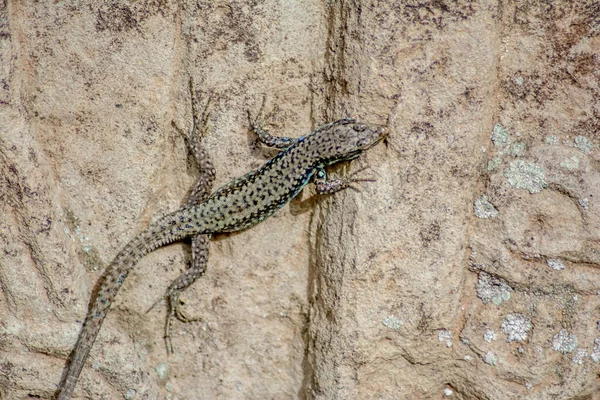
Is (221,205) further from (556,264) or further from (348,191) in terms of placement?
(556,264)

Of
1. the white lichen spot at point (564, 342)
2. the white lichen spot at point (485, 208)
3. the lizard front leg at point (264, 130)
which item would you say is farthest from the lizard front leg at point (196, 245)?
the white lichen spot at point (564, 342)

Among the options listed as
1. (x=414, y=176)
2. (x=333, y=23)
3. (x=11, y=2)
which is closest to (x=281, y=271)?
(x=414, y=176)

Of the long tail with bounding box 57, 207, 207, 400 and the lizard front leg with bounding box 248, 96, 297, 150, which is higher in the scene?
the lizard front leg with bounding box 248, 96, 297, 150

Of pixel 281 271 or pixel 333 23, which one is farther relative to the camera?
pixel 281 271

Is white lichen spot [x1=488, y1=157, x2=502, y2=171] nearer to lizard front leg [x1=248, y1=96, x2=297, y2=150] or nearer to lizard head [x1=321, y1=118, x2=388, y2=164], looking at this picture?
lizard head [x1=321, y1=118, x2=388, y2=164]

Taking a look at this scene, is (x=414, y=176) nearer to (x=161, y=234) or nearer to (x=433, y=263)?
(x=433, y=263)

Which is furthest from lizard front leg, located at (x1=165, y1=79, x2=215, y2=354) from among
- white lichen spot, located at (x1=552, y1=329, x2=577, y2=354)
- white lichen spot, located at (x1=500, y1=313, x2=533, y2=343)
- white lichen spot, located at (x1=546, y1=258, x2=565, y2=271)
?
white lichen spot, located at (x1=552, y1=329, x2=577, y2=354)

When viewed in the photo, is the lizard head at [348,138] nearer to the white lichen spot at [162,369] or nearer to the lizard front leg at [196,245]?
the lizard front leg at [196,245]
